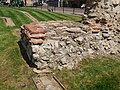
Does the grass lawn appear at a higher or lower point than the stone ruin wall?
lower

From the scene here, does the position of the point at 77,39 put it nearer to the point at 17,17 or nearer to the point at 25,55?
the point at 25,55

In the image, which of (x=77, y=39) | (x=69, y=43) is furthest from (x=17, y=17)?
(x=69, y=43)

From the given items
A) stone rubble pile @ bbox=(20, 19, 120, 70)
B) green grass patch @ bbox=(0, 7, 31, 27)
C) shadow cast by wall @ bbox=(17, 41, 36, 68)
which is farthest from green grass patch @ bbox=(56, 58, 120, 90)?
green grass patch @ bbox=(0, 7, 31, 27)

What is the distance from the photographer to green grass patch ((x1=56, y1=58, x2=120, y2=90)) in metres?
8.56

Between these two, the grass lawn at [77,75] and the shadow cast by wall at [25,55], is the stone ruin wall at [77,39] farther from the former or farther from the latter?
the grass lawn at [77,75]

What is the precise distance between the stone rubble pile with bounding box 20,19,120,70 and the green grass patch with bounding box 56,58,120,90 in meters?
0.40

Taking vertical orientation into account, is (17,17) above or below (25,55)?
below

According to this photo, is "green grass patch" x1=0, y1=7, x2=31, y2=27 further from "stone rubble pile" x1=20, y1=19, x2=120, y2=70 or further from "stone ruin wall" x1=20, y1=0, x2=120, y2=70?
"stone rubble pile" x1=20, y1=19, x2=120, y2=70

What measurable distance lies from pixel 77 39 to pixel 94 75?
1.73 metres

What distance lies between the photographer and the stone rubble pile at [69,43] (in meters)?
9.52

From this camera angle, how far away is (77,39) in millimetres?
10234

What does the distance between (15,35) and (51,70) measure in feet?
21.0

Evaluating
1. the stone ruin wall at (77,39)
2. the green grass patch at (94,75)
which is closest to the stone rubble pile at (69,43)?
the stone ruin wall at (77,39)

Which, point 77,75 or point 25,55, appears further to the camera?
point 25,55
